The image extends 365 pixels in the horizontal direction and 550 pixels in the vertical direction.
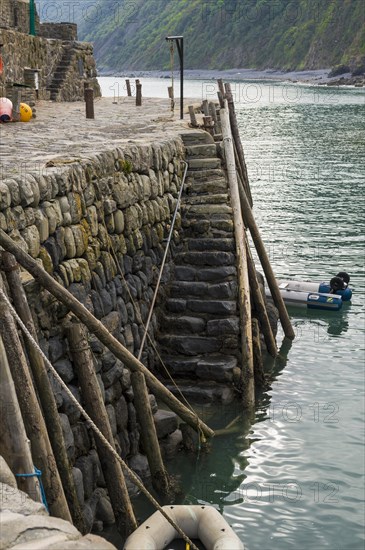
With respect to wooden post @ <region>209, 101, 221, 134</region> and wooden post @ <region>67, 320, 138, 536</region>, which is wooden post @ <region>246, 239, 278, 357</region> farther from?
wooden post @ <region>67, 320, 138, 536</region>

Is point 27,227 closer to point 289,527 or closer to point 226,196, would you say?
point 289,527

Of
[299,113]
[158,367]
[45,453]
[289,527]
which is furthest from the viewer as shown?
[299,113]

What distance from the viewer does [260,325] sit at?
55.8ft

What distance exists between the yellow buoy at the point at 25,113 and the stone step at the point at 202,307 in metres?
8.51

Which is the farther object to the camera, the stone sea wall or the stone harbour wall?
the stone harbour wall

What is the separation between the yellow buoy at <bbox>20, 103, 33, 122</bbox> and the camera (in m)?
22.1

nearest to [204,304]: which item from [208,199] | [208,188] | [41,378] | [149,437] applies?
[208,199]

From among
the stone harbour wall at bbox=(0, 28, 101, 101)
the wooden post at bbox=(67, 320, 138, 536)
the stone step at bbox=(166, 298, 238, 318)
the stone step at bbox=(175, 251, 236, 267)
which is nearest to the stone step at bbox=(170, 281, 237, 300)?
the stone step at bbox=(166, 298, 238, 318)

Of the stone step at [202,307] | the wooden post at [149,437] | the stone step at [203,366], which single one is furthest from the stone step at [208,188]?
the wooden post at [149,437]

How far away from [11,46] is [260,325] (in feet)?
55.6

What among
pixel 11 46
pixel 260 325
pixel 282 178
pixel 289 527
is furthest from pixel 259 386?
pixel 282 178

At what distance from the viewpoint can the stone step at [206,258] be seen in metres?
15.8

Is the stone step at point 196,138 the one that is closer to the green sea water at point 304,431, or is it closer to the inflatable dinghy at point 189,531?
the green sea water at point 304,431

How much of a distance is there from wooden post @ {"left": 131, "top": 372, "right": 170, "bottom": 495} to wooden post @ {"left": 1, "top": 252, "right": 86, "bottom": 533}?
6.72 feet
